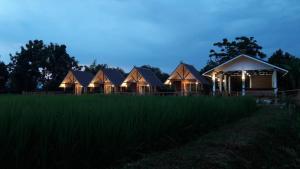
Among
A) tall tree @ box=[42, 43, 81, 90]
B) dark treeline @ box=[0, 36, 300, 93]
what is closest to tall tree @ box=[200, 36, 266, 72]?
dark treeline @ box=[0, 36, 300, 93]

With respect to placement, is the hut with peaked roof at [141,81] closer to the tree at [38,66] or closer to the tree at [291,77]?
the tree at [291,77]

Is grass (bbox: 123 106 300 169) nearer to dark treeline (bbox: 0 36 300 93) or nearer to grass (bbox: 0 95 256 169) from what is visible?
grass (bbox: 0 95 256 169)

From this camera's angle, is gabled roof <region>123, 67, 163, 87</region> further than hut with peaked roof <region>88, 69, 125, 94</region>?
No

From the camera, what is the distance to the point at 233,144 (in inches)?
204

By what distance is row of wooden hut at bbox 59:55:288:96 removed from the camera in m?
22.1

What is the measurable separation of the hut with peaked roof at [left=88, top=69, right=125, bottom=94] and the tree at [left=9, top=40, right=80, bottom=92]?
41.6ft

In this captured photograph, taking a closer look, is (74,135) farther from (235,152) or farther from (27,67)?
(27,67)

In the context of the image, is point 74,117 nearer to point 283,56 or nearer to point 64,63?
point 283,56

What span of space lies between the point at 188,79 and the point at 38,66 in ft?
82.1

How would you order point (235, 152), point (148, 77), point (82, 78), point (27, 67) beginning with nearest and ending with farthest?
point (235, 152), point (148, 77), point (82, 78), point (27, 67)

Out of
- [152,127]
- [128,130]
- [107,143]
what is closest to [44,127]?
[107,143]

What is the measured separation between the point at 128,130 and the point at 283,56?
127ft

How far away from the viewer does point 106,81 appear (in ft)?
107

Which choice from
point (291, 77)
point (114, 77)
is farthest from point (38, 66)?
point (291, 77)
